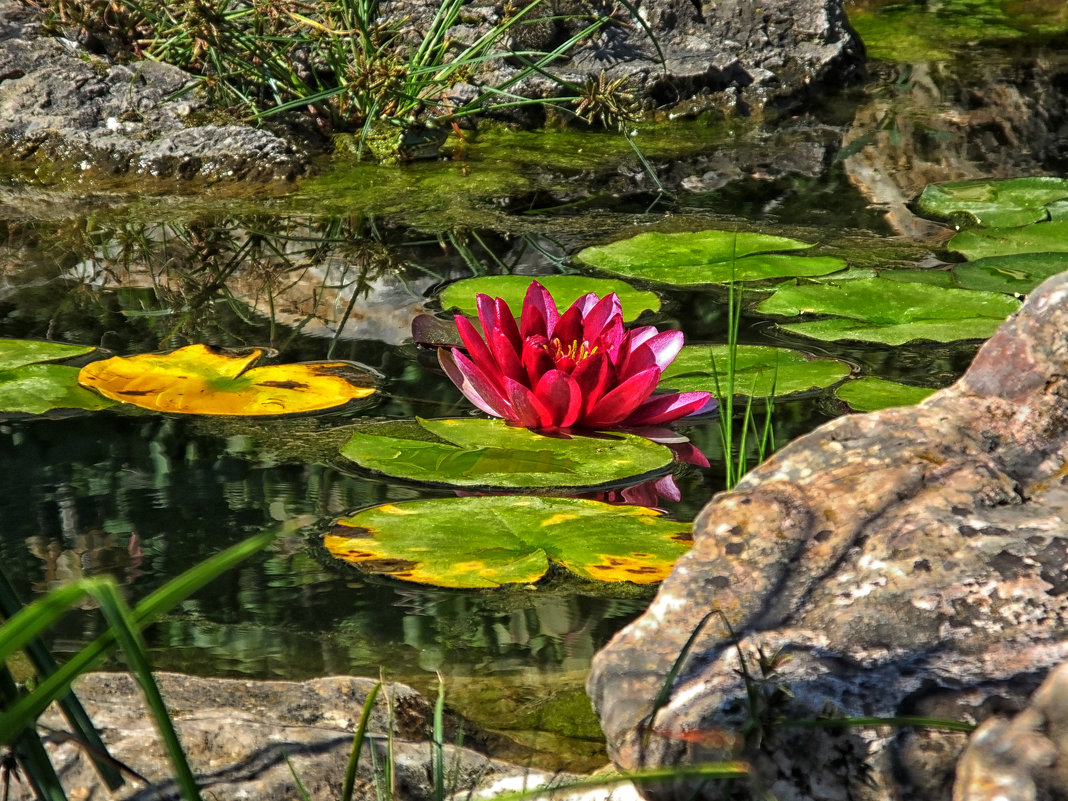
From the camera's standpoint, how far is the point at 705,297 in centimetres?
281

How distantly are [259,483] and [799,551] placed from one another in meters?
1.00

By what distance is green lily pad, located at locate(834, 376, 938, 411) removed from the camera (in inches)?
83.9

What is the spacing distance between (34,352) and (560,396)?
1.05 metres

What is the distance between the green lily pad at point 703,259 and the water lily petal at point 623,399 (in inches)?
31.8

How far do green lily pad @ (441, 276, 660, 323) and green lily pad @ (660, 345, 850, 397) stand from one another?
0.28 meters

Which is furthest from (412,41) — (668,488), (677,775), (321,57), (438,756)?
(677,775)

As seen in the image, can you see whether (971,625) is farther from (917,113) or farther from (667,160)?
(917,113)

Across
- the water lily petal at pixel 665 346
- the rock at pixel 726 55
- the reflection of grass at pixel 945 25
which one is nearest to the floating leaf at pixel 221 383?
the water lily petal at pixel 665 346

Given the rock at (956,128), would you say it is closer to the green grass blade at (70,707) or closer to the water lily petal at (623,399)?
the water lily petal at (623,399)

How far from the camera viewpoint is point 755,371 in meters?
2.29

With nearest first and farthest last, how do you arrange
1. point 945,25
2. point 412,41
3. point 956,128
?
point 956,128 < point 412,41 < point 945,25

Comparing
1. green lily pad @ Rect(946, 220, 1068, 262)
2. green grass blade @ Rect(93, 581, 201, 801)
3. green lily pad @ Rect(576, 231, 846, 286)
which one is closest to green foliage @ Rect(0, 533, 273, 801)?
green grass blade @ Rect(93, 581, 201, 801)

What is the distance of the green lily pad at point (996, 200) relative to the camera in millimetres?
3357

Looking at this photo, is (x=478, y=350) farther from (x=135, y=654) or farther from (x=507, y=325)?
(x=135, y=654)
